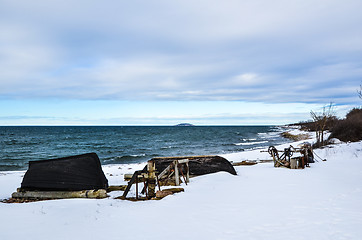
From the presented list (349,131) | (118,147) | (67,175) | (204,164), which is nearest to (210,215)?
(67,175)

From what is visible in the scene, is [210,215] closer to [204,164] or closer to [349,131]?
[204,164]

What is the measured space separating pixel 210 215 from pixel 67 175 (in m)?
6.69

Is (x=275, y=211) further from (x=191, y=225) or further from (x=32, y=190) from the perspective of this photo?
(x=32, y=190)

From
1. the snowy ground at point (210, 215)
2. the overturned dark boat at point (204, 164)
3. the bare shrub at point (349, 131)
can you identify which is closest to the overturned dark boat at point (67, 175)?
the snowy ground at point (210, 215)

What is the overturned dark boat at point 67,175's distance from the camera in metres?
11.1

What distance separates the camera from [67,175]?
1117 cm

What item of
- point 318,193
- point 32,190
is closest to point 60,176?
point 32,190

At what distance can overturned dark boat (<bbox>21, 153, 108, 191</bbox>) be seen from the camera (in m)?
11.1

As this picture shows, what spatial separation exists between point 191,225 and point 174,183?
230 inches

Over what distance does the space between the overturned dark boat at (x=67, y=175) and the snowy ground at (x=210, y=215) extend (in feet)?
4.11

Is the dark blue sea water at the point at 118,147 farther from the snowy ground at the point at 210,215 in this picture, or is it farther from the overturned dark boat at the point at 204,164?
the snowy ground at the point at 210,215

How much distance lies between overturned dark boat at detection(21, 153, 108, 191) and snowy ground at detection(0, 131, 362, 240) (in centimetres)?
125

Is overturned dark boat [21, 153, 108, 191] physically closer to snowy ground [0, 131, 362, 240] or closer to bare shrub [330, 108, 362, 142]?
snowy ground [0, 131, 362, 240]

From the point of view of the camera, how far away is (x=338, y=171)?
51.4ft
